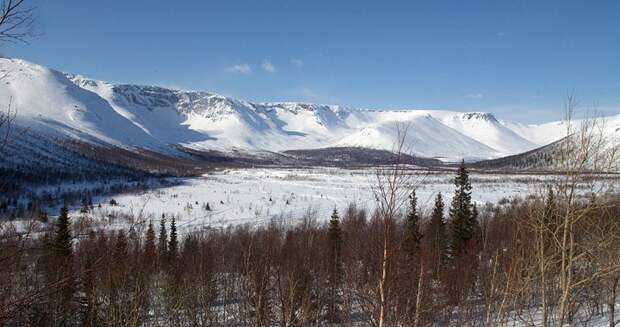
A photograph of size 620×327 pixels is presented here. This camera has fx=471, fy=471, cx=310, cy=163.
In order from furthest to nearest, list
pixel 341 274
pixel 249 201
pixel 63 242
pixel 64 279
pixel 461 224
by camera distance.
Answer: pixel 249 201, pixel 461 224, pixel 341 274, pixel 63 242, pixel 64 279

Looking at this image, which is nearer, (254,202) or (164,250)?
(164,250)

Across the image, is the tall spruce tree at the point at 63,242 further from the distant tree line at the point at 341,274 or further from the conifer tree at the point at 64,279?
the distant tree line at the point at 341,274

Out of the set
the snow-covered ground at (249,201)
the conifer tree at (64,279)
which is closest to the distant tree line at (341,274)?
the conifer tree at (64,279)

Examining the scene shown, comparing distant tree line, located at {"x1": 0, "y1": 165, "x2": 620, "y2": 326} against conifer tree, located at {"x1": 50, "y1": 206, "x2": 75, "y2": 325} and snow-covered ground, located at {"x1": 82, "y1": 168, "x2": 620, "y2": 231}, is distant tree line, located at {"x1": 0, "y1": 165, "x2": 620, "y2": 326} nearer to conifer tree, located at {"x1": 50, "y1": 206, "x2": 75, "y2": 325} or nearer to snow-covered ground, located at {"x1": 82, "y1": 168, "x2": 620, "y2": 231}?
conifer tree, located at {"x1": 50, "y1": 206, "x2": 75, "y2": 325}

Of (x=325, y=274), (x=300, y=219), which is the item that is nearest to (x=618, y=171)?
(x=325, y=274)

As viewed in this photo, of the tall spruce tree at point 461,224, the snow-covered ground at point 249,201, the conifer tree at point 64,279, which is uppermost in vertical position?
the conifer tree at point 64,279

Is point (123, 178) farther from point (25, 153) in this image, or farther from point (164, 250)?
point (164, 250)

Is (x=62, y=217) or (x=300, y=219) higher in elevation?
(x=62, y=217)

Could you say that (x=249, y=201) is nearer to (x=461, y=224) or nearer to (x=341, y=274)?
(x=341, y=274)

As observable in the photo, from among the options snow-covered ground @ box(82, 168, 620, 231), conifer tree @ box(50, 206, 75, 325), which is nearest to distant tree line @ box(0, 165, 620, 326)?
conifer tree @ box(50, 206, 75, 325)

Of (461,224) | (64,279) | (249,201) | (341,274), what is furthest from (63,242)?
(249,201)

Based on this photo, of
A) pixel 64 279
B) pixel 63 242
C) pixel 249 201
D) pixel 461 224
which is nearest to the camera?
pixel 64 279
